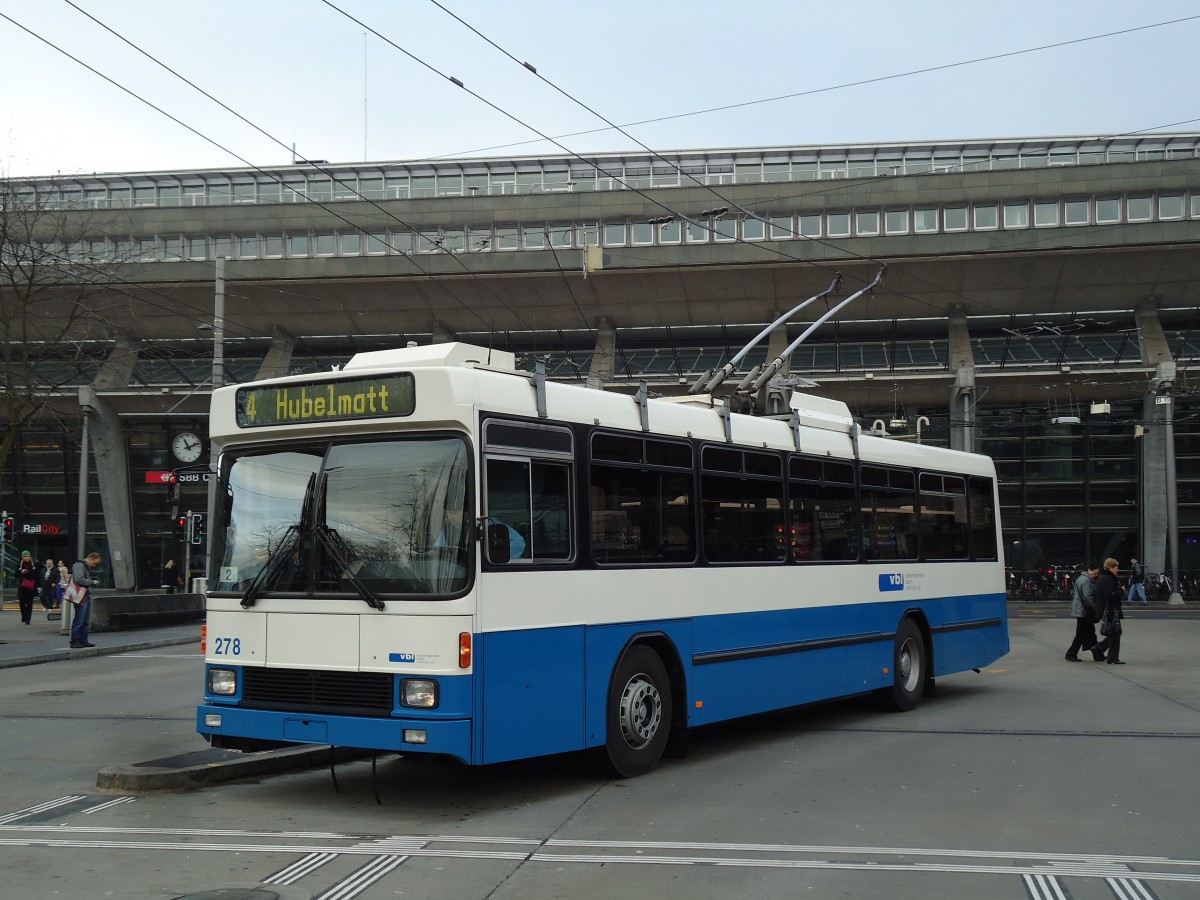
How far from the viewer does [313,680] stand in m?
8.38

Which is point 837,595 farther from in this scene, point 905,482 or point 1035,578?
point 1035,578

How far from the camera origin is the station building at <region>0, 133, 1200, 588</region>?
40.8 m

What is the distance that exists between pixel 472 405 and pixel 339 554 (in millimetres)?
1346

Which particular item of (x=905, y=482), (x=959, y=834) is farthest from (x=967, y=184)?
(x=959, y=834)

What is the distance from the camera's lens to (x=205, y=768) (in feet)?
30.8

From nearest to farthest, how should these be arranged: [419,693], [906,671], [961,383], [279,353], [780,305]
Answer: [419,693]
[906,671]
[961,383]
[780,305]
[279,353]

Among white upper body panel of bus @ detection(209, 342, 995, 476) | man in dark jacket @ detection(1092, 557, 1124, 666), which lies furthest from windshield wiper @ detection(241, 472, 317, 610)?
man in dark jacket @ detection(1092, 557, 1124, 666)

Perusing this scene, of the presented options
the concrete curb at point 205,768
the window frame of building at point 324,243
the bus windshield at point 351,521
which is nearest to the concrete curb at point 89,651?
the concrete curb at point 205,768

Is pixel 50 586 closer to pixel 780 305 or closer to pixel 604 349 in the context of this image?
pixel 604 349

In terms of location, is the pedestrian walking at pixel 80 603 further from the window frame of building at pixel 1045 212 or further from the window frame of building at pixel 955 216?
the window frame of building at pixel 1045 212

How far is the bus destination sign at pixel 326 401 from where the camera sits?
27.5 ft

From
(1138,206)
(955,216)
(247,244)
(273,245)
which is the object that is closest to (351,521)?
(955,216)

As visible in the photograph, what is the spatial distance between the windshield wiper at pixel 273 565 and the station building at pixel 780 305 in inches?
1181

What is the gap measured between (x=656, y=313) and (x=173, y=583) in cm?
1950
